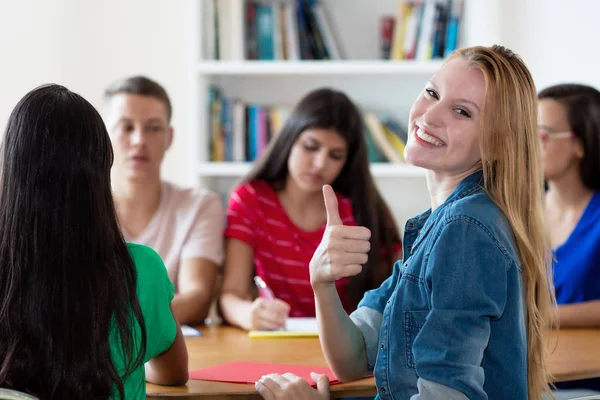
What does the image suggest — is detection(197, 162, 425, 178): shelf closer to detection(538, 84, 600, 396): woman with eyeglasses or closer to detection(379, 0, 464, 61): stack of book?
detection(379, 0, 464, 61): stack of book

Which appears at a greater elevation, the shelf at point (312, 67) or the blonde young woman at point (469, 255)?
the shelf at point (312, 67)

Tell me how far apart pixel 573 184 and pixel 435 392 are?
59.9 inches

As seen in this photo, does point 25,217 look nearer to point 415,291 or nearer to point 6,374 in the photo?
point 6,374

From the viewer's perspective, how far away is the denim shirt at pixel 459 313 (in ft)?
4.17

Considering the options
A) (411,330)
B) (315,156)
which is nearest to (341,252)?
(411,330)

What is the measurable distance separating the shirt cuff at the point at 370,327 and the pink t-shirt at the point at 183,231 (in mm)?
972

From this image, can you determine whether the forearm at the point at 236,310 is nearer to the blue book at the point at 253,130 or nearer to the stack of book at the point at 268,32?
the blue book at the point at 253,130

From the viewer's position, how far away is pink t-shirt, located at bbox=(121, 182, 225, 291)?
2557 millimetres

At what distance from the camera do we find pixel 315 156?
2.63 meters

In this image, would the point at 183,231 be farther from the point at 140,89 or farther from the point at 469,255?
the point at 469,255

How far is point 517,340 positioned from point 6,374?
2.62 ft

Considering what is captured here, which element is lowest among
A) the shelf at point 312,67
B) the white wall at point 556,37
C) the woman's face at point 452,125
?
the woman's face at point 452,125

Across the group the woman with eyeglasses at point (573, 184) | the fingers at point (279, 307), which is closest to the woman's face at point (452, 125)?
the fingers at point (279, 307)

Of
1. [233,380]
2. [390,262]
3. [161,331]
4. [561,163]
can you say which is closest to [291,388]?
[233,380]
